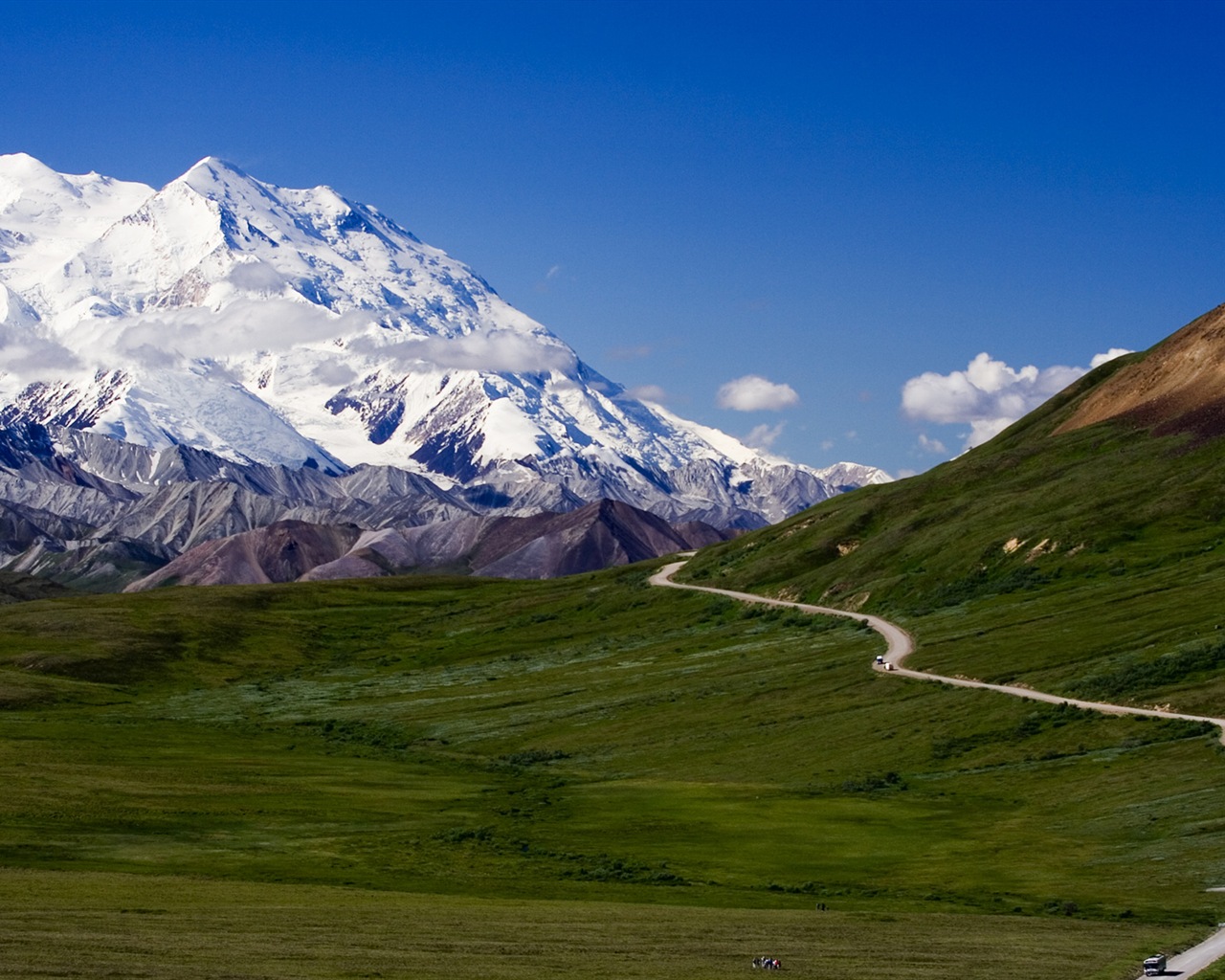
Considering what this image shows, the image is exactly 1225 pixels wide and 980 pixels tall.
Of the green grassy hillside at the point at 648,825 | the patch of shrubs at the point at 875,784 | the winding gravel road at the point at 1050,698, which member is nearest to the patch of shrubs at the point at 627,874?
the green grassy hillside at the point at 648,825

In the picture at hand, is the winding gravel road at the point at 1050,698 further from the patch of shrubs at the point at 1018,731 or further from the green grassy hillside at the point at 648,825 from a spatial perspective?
the green grassy hillside at the point at 648,825

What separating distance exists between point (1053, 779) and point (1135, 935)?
44.1m

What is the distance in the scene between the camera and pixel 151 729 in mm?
157125

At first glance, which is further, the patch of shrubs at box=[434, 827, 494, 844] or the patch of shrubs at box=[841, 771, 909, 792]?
the patch of shrubs at box=[841, 771, 909, 792]

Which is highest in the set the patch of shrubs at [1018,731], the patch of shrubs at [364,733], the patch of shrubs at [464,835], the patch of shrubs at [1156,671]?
the patch of shrubs at [364,733]

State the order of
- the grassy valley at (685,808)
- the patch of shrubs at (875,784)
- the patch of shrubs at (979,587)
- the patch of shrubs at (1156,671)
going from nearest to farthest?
1. the grassy valley at (685,808)
2. the patch of shrubs at (875,784)
3. the patch of shrubs at (1156,671)
4. the patch of shrubs at (979,587)

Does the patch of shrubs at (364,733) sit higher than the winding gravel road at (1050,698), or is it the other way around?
the patch of shrubs at (364,733)

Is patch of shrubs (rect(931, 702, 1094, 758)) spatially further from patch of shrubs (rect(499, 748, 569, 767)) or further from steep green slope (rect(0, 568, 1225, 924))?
patch of shrubs (rect(499, 748, 569, 767))

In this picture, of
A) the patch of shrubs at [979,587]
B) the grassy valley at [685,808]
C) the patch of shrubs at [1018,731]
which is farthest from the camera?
the patch of shrubs at [979,587]

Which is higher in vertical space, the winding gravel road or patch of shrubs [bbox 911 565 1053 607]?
patch of shrubs [bbox 911 565 1053 607]

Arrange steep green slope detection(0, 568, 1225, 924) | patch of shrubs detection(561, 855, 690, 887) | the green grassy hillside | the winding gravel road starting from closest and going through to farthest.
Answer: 1. the winding gravel road
2. the green grassy hillside
3. steep green slope detection(0, 568, 1225, 924)
4. patch of shrubs detection(561, 855, 690, 887)

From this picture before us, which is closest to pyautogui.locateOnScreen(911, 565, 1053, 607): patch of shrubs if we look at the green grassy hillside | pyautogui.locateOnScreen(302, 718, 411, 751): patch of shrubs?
the green grassy hillside

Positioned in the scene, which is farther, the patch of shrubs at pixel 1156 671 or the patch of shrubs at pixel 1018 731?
the patch of shrubs at pixel 1156 671

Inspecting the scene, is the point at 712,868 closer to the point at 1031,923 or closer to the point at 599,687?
the point at 1031,923
